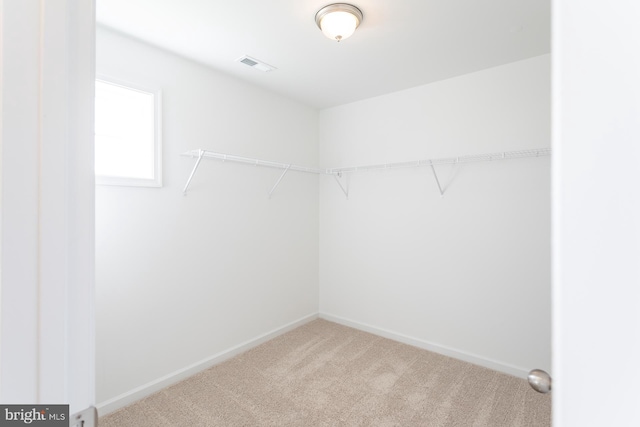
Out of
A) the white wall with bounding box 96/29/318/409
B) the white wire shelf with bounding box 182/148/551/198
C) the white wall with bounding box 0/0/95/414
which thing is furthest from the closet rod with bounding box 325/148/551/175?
the white wall with bounding box 0/0/95/414

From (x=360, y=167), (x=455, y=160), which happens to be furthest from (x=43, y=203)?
(x=360, y=167)

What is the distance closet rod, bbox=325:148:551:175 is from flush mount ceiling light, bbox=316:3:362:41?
4.69 feet

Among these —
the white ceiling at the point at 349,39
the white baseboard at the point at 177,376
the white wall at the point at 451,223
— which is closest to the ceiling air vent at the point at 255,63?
the white ceiling at the point at 349,39

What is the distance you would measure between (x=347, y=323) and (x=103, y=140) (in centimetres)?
293

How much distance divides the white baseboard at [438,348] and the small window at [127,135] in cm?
250

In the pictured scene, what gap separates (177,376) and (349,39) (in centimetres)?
293

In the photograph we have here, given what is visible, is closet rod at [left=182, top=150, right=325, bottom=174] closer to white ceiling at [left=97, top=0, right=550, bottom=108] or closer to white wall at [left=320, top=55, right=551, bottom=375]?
white wall at [left=320, top=55, right=551, bottom=375]

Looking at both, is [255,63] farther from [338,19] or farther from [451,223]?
[451,223]

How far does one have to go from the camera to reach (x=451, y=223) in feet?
9.02

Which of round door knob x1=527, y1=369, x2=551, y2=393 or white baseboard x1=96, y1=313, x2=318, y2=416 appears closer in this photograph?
round door knob x1=527, y1=369, x2=551, y2=393

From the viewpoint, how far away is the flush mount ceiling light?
1.75 m
